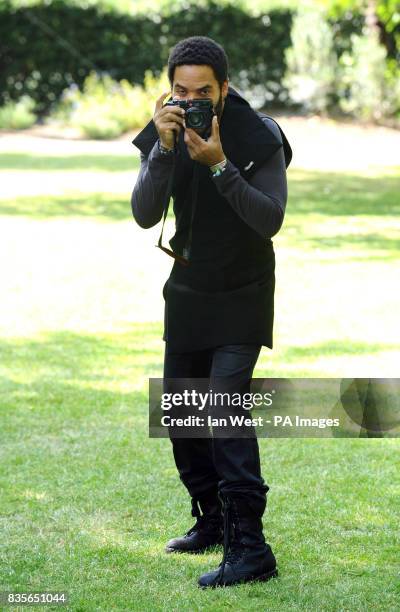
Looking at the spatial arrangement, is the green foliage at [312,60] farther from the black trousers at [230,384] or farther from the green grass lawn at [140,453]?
the black trousers at [230,384]

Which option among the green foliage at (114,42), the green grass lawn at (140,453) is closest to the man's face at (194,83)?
the green grass lawn at (140,453)

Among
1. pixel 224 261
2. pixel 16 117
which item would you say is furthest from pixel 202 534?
pixel 16 117

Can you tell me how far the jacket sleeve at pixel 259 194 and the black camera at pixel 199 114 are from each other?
0.16m

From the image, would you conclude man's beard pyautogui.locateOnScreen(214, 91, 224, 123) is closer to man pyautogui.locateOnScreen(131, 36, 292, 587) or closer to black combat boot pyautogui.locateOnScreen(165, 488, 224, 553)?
man pyautogui.locateOnScreen(131, 36, 292, 587)

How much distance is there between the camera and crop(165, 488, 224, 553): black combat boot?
494 cm

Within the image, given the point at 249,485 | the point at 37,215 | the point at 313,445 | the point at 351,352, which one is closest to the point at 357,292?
the point at 351,352

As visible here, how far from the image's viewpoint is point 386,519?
5531 mm

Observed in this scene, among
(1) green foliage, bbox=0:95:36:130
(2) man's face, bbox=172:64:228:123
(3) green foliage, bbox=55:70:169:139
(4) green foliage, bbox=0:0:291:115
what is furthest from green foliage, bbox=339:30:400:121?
(2) man's face, bbox=172:64:228:123

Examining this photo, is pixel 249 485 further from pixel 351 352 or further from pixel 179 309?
pixel 351 352

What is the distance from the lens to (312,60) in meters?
26.1

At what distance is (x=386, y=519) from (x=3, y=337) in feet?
16.2

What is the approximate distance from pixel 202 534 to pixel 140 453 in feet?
5.53

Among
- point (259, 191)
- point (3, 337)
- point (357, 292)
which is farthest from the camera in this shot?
point (357, 292)

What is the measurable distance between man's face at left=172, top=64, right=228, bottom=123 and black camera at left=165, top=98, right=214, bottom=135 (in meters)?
0.07
